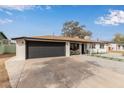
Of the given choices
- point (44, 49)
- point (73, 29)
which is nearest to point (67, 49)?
point (44, 49)

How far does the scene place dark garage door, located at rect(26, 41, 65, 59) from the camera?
15.7 meters

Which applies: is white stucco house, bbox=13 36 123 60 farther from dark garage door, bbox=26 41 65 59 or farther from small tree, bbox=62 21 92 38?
small tree, bbox=62 21 92 38

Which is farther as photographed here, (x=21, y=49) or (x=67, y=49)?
(x=67, y=49)

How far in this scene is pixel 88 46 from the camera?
23.8 metres

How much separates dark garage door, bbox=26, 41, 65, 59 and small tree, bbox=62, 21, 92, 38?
32.0 metres

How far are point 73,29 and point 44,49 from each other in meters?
34.8

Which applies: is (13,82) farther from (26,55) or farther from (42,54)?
(42,54)

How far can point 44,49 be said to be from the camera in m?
16.9

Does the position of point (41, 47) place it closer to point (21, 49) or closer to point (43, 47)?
point (43, 47)

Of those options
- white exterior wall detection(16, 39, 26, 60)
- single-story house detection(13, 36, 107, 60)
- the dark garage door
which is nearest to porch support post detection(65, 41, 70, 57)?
single-story house detection(13, 36, 107, 60)

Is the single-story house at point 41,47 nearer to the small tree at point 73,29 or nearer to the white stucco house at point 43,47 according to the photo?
the white stucco house at point 43,47

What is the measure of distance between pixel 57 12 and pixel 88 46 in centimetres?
1700

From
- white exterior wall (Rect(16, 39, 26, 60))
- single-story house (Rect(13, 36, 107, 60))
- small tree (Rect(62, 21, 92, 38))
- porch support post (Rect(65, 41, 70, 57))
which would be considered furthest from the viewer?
small tree (Rect(62, 21, 92, 38))

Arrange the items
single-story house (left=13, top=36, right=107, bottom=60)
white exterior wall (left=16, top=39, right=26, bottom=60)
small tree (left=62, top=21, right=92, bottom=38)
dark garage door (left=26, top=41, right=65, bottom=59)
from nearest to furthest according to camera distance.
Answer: white exterior wall (left=16, top=39, right=26, bottom=60) < single-story house (left=13, top=36, right=107, bottom=60) < dark garage door (left=26, top=41, right=65, bottom=59) < small tree (left=62, top=21, right=92, bottom=38)
